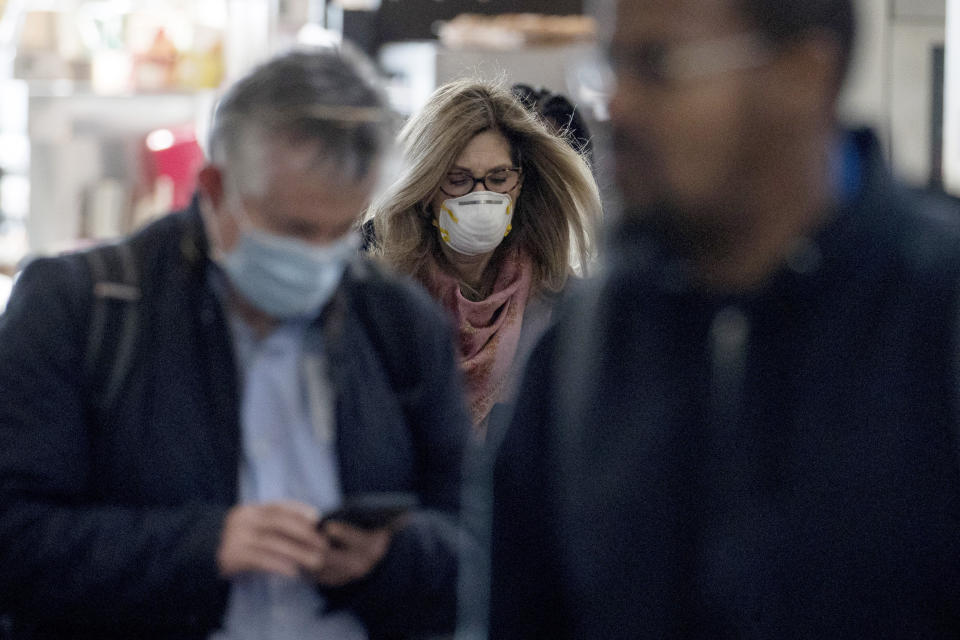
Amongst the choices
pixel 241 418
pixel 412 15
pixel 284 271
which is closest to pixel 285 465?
pixel 241 418

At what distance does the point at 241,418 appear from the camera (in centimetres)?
125

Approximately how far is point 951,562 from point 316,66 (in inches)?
31.4

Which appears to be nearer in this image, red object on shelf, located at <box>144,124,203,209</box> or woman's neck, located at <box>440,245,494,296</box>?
woman's neck, located at <box>440,245,494,296</box>

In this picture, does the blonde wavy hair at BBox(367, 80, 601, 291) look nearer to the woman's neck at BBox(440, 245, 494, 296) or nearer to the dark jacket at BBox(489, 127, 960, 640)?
the woman's neck at BBox(440, 245, 494, 296)

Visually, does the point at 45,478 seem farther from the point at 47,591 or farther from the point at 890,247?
the point at 890,247

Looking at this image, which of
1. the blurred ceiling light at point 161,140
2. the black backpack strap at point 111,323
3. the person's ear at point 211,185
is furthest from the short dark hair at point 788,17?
the blurred ceiling light at point 161,140

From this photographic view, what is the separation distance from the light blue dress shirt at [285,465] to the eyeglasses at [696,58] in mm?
465

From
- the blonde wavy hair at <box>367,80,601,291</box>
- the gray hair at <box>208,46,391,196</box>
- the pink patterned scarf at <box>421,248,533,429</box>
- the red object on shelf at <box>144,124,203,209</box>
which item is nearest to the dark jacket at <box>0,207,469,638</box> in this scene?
the gray hair at <box>208,46,391,196</box>

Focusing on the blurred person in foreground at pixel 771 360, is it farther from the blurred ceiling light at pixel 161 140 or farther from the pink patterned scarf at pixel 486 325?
the blurred ceiling light at pixel 161 140

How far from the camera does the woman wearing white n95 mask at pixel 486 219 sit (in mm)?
2066

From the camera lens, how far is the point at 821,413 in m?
1.15

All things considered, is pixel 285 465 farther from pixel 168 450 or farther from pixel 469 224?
pixel 469 224

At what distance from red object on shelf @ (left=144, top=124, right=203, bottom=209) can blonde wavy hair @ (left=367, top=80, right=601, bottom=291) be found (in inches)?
64.9

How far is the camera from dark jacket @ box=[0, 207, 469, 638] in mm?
1189
